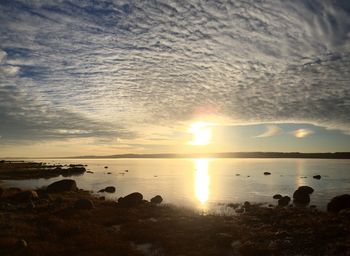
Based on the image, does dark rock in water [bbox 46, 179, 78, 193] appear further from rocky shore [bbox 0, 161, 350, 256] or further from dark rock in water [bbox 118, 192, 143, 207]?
dark rock in water [bbox 118, 192, 143, 207]

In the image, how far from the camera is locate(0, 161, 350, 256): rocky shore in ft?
77.9

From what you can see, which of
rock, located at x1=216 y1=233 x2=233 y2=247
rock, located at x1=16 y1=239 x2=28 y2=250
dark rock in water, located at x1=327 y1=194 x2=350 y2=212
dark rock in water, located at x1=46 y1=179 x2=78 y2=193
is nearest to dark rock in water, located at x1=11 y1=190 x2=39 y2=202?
dark rock in water, located at x1=46 y1=179 x2=78 y2=193

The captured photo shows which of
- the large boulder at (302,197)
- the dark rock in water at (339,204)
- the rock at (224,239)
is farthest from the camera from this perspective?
the large boulder at (302,197)

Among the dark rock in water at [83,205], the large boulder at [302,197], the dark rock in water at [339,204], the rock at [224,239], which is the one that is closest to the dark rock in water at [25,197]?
the dark rock in water at [83,205]

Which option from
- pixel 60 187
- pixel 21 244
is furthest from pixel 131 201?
pixel 21 244

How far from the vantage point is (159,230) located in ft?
101

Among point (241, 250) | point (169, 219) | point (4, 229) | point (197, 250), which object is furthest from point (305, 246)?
point (4, 229)

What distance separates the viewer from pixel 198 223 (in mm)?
33719

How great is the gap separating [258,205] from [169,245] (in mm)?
25285

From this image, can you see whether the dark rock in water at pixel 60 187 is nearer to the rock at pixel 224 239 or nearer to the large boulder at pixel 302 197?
the rock at pixel 224 239

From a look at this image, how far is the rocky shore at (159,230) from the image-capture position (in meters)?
23.7

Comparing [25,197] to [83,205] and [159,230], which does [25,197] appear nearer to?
[83,205]

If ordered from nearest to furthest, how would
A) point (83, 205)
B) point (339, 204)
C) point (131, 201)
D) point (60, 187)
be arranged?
point (83, 205)
point (339, 204)
point (131, 201)
point (60, 187)

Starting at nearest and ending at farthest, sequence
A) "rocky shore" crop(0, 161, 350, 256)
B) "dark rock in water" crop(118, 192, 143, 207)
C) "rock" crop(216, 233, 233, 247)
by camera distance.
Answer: "rocky shore" crop(0, 161, 350, 256) → "rock" crop(216, 233, 233, 247) → "dark rock in water" crop(118, 192, 143, 207)
